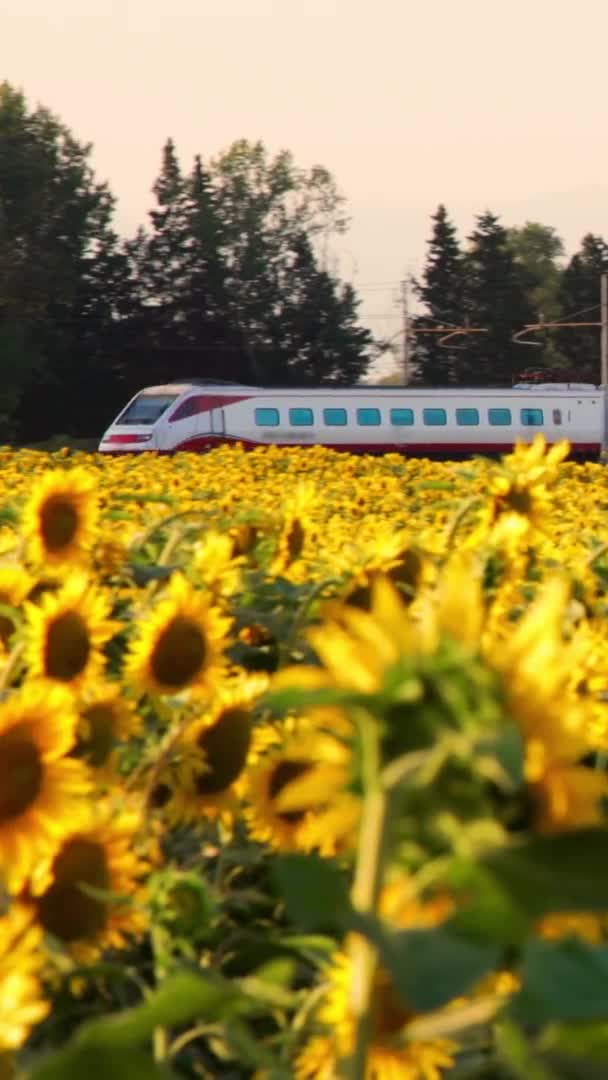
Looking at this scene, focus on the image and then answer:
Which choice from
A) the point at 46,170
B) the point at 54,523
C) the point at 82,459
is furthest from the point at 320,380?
the point at 54,523

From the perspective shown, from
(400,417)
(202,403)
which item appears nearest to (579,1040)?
(202,403)

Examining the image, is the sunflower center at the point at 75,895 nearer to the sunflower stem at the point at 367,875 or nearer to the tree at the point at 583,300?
the sunflower stem at the point at 367,875

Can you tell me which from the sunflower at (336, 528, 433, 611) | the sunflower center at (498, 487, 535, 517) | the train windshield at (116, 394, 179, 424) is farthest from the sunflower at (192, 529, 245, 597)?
the train windshield at (116, 394, 179, 424)

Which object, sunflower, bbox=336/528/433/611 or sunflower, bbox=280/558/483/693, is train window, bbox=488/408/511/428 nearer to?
sunflower, bbox=336/528/433/611

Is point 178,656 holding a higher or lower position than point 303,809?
higher

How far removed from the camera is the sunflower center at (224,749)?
80.5 inches

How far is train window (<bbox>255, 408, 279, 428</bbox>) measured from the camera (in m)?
42.2

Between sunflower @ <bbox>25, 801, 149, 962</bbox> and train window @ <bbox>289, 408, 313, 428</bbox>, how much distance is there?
40.9m

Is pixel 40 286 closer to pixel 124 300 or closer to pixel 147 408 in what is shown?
pixel 124 300

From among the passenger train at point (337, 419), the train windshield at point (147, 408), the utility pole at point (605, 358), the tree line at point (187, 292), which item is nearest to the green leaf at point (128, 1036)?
the passenger train at point (337, 419)

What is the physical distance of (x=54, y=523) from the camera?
3.29 metres

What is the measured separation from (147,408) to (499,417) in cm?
812

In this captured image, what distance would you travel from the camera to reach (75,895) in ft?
5.38

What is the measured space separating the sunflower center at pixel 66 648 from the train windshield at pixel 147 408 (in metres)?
39.4
